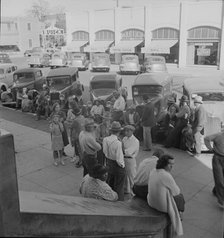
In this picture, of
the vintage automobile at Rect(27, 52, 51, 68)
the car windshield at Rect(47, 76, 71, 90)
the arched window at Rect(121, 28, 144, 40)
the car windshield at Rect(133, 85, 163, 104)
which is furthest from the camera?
the arched window at Rect(121, 28, 144, 40)

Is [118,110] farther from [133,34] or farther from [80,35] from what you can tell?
[80,35]

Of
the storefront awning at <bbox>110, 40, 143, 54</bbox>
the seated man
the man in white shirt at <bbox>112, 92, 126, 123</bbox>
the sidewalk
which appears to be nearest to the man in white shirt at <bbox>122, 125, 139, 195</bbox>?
the sidewalk

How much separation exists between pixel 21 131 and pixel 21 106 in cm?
447

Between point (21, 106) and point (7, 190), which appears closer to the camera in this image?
point (7, 190)

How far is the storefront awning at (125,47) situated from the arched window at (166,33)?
2062 mm

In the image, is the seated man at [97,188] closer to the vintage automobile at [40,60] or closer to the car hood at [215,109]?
the car hood at [215,109]

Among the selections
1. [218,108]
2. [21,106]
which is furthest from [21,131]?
[218,108]

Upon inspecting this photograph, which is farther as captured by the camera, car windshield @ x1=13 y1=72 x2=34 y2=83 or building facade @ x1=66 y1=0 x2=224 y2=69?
building facade @ x1=66 y1=0 x2=224 y2=69

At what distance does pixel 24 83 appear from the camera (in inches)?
722

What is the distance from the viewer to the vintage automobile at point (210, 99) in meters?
9.36

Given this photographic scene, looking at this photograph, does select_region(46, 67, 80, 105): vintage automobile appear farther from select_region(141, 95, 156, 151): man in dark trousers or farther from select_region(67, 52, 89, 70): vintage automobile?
select_region(67, 52, 89, 70): vintage automobile

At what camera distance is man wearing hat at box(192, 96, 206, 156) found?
8.51 metres

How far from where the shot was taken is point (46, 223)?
3.22 metres

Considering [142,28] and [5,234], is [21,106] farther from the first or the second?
[142,28]
